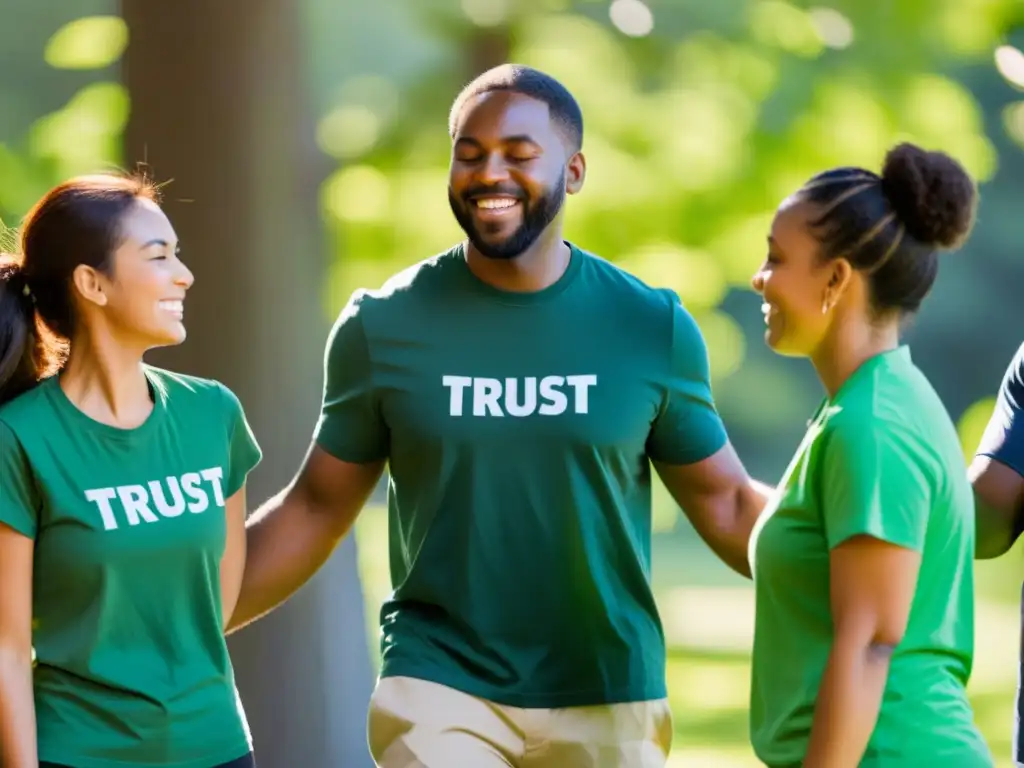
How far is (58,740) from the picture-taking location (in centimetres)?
342

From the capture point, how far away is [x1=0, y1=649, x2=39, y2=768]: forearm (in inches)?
132

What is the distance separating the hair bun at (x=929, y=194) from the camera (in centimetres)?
322

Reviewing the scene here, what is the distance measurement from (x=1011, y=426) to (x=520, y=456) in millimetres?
1061

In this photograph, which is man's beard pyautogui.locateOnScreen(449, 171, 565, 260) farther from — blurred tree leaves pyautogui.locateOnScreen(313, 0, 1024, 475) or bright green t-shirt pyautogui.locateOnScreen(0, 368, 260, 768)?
blurred tree leaves pyautogui.locateOnScreen(313, 0, 1024, 475)

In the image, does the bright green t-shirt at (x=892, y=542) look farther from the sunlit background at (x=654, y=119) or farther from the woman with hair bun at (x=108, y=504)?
the sunlit background at (x=654, y=119)

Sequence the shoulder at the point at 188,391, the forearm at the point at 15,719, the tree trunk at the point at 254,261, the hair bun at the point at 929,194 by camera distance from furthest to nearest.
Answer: the tree trunk at the point at 254,261
the shoulder at the point at 188,391
the forearm at the point at 15,719
the hair bun at the point at 929,194

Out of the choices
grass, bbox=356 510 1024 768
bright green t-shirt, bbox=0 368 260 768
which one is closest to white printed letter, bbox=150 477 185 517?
bright green t-shirt, bbox=0 368 260 768

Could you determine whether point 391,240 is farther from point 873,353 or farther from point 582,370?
point 873,353

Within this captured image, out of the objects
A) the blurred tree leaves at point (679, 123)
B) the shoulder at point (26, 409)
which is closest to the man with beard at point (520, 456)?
the shoulder at point (26, 409)

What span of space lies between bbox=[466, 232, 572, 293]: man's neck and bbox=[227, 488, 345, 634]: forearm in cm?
71

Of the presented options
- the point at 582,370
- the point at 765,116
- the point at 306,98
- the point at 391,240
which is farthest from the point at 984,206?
the point at 582,370

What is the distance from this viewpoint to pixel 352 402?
4004 mm

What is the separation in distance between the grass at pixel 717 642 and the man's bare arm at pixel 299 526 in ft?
16.2

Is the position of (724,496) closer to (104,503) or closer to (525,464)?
(525,464)
